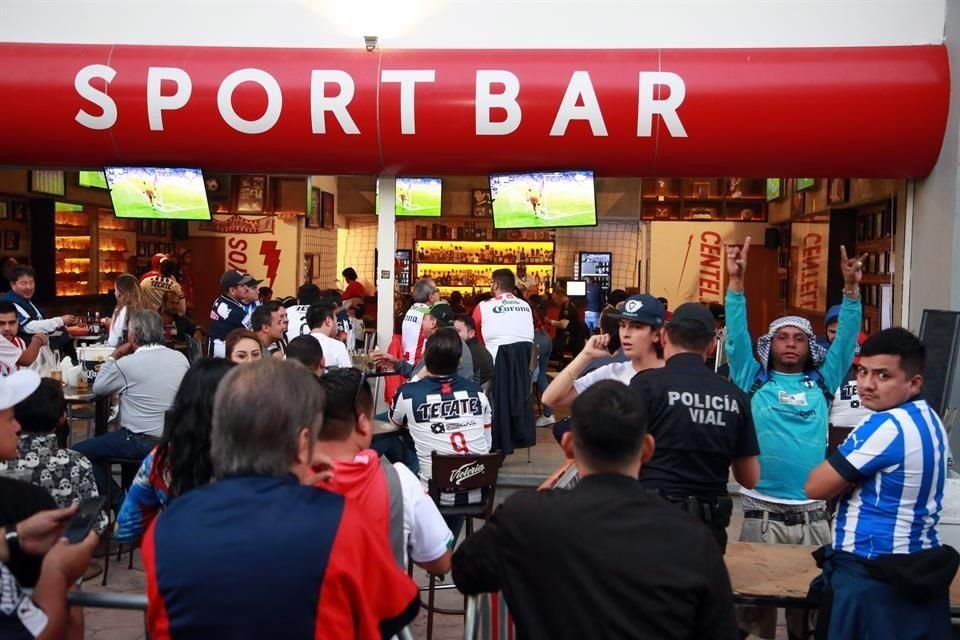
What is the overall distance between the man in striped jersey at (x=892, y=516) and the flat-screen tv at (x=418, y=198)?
249 inches

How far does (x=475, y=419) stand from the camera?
4.88 m

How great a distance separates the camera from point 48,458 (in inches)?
154

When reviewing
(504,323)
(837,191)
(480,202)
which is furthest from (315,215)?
(837,191)

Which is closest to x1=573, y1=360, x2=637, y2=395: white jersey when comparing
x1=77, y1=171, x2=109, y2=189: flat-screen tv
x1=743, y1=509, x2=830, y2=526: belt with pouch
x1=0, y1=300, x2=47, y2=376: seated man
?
x1=743, y1=509, x2=830, y2=526: belt with pouch

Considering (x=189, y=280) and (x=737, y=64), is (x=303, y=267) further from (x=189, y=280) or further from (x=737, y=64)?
(x=737, y=64)

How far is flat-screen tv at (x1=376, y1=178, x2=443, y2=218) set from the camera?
888 centimetres

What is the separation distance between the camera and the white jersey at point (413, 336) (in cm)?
777

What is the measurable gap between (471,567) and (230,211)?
1136cm

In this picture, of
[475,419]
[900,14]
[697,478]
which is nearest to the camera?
[697,478]

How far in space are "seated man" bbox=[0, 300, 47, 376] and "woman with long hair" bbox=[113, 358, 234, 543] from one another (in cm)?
370

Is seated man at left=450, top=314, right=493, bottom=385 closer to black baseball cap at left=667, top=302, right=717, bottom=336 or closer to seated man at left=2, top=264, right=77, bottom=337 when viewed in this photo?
seated man at left=2, top=264, right=77, bottom=337

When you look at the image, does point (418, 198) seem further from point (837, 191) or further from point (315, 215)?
point (315, 215)

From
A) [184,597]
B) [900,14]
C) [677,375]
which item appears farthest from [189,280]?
[184,597]

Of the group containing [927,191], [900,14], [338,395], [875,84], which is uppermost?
[900,14]
